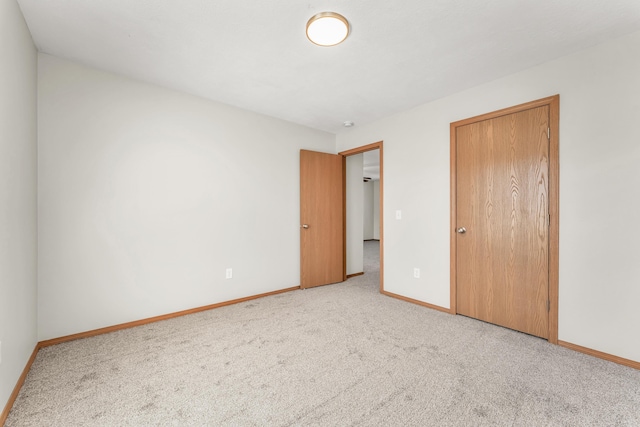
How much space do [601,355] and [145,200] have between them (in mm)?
4102

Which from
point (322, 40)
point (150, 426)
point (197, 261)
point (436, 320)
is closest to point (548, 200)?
point (436, 320)

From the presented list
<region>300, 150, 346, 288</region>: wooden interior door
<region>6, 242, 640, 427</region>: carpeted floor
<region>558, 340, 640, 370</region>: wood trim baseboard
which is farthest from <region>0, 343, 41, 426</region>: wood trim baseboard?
<region>558, 340, 640, 370</region>: wood trim baseboard

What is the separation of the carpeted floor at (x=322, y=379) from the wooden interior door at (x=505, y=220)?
0.25m

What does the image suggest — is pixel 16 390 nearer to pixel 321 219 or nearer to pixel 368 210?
pixel 321 219

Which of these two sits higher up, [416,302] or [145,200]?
[145,200]

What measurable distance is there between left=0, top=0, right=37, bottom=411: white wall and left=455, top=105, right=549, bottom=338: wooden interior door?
354 cm

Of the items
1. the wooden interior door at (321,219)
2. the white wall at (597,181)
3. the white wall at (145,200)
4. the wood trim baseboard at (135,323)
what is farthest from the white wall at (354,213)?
the white wall at (597,181)

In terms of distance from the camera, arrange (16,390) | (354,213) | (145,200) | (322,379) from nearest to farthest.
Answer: (16,390)
(322,379)
(145,200)
(354,213)

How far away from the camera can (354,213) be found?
4738mm

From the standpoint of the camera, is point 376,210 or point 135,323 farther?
point 376,210

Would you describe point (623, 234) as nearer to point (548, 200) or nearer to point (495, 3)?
point (548, 200)

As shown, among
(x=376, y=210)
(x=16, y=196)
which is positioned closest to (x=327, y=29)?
(x=16, y=196)

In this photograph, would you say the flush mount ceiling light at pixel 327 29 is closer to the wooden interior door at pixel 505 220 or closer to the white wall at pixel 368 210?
the wooden interior door at pixel 505 220

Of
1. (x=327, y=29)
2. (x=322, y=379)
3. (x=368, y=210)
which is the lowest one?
(x=322, y=379)
